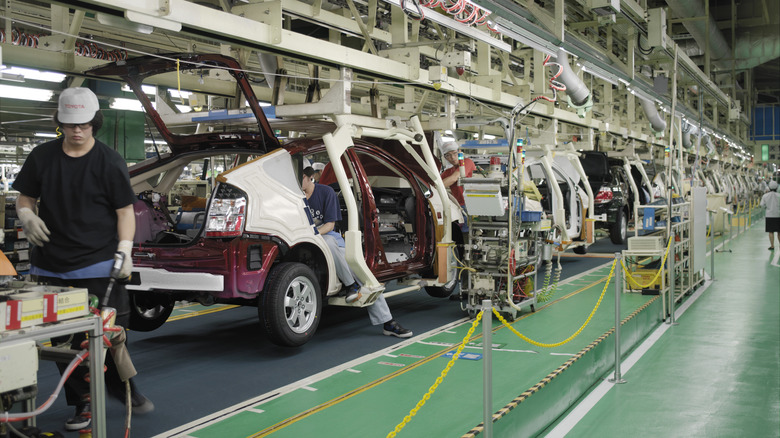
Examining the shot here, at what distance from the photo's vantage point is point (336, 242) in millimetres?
6059

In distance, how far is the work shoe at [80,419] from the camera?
3.76m

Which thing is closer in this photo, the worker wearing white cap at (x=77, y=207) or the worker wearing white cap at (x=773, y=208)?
the worker wearing white cap at (x=77, y=207)

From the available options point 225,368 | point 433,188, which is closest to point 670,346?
point 433,188

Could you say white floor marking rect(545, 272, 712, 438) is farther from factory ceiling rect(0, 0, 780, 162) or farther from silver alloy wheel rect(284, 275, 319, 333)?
factory ceiling rect(0, 0, 780, 162)

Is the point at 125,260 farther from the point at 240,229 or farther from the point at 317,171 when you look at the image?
the point at 317,171

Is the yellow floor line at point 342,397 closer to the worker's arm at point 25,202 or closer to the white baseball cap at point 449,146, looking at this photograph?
the worker's arm at point 25,202

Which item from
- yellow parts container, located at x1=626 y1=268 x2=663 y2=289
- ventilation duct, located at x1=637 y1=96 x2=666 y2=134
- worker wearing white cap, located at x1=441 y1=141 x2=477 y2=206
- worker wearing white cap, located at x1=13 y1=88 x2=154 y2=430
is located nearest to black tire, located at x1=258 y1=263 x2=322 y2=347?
worker wearing white cap, located at x1=13 y1=88 x2=154 y2=430

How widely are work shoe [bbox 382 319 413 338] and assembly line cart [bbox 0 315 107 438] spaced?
12.5 ft

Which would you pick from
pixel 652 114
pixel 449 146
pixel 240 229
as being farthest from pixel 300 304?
pixel 652 114

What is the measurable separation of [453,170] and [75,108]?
5337 mm

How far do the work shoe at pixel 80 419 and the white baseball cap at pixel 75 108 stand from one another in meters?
1.61

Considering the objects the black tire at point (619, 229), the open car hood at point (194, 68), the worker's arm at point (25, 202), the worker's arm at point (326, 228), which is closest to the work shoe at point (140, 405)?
the worker's arm at point (25, 202)

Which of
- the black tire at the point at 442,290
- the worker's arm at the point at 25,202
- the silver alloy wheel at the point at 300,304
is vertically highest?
the worker's arm at the point at 25,202

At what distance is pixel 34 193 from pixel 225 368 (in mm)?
2301
